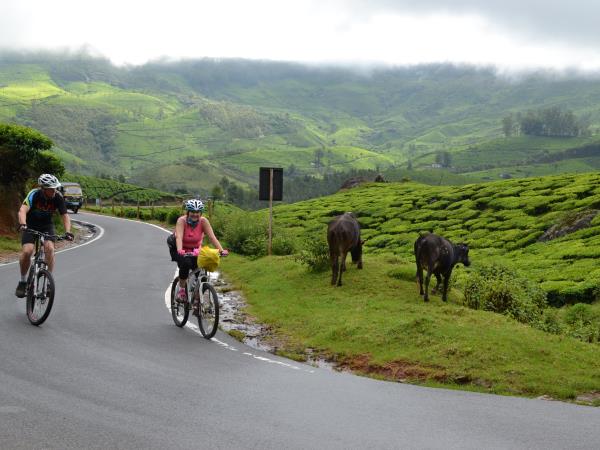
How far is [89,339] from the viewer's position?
11.6m

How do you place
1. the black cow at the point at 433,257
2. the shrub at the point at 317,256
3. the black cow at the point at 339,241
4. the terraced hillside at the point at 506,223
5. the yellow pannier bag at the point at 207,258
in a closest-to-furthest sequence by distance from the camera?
1. the yellow pannier bag at the point at 207,258
2. the black cow at the point at 433,257
3. the black cow at the point at 339,241
4. the shrub at the point at 317,256
5. the terraced hillside at the point at 506,223

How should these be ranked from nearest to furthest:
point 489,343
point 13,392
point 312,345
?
point 13,392
point 489,343
point 312,345

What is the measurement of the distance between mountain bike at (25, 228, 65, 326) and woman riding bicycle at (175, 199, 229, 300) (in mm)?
2376

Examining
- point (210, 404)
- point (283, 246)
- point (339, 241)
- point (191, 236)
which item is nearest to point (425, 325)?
point (191, 236)

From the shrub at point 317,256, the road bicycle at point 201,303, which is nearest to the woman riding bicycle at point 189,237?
the road bicycle at point 201,303

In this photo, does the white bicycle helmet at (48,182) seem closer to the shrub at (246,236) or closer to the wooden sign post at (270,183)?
the wooden sign post at (270,183)

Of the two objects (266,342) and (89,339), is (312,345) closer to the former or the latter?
(266,342)

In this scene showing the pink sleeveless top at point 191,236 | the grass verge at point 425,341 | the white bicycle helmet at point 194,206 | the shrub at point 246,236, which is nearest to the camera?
the grass verge at point 425,341

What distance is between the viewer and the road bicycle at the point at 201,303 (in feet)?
41.3

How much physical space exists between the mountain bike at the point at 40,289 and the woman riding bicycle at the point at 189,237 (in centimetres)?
238

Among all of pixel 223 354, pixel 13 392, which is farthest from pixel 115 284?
pixel 13 392

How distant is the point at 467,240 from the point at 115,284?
30.6 metres

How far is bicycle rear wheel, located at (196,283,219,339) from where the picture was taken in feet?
41.2

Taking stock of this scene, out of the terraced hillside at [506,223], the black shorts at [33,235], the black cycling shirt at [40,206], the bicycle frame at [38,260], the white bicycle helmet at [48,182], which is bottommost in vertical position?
the terraced hillside at [506,223]
